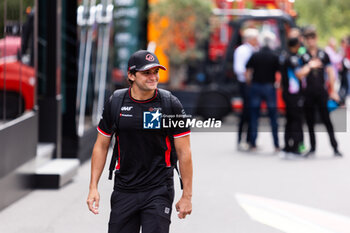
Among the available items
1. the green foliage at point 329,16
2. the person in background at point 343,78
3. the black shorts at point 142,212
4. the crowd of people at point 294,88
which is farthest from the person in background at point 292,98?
the green foliage at point 329,16

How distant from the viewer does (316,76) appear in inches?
448

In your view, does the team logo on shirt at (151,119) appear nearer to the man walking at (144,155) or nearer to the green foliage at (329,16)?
the man walking at (144,155)

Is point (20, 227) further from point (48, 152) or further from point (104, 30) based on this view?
point (104, 30)

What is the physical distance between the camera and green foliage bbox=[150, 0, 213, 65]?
22391mm

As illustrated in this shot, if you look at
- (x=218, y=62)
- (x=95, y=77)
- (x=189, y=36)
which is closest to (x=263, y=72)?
(x=95, y=77)

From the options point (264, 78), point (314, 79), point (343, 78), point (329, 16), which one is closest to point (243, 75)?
point (264, 78)

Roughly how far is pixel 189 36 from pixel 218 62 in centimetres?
310

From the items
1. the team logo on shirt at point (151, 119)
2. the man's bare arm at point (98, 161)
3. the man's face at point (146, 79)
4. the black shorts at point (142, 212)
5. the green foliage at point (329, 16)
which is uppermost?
the green foliage at point (329, 16)

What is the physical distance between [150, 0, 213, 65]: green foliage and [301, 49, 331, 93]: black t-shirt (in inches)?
424

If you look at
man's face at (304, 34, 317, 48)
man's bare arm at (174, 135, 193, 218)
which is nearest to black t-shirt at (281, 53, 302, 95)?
man's face at (304, 34, 317, 48)

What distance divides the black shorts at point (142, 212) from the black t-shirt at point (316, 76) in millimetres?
7530

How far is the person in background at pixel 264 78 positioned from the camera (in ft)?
39.1

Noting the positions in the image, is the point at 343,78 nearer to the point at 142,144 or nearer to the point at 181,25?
the point at 181,25

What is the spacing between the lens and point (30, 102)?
28.5 ft
